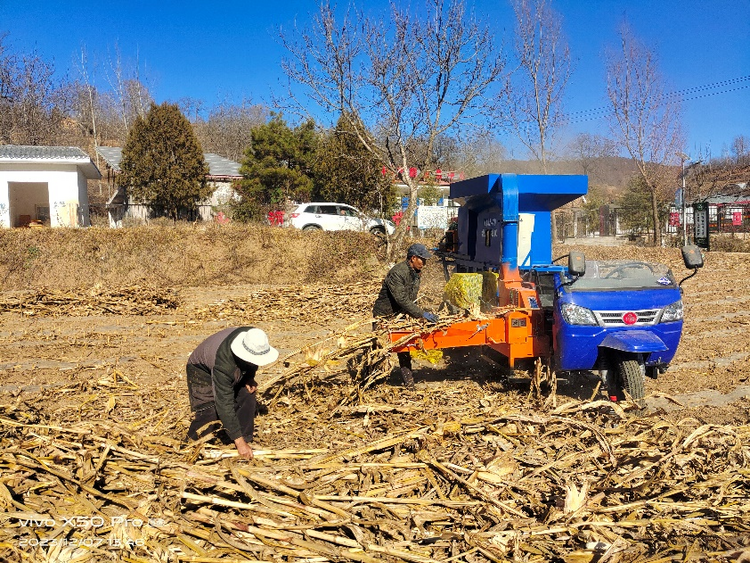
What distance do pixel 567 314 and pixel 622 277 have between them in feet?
2.59

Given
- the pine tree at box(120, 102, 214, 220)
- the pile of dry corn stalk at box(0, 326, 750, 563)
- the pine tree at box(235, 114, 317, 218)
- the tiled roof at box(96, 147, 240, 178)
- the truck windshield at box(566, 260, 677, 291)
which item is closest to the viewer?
the pile of dry corn stalk at box(0, 326, 750, 563)

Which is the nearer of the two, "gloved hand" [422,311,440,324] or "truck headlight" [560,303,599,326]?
"truck headlight" [560,303,599,326]

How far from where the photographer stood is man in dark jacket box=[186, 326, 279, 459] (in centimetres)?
447

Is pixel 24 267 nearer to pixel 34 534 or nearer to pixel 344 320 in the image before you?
pixel 344 320

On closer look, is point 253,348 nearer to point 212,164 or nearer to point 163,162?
point 163,162

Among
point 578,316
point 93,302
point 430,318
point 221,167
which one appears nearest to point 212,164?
point 221,167

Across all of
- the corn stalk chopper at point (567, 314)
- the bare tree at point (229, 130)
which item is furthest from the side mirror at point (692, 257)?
the bare tree at point (229, 130)

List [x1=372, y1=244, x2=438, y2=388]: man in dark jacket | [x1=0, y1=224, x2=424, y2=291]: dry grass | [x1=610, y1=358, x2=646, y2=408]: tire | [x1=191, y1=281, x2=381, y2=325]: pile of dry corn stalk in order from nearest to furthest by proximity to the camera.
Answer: [x1=610, y1=358, x2=646, y2=408]: tire → [x1=372, y1=244, x2=438, y2=388]: man in dark jacket → [x1=191, y1=281, x2=381, y2=325]: pile of dry corn stalk → [x1=0, y1=224, x2=424, y2=291]: dry grass

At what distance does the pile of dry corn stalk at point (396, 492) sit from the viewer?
3436 mm

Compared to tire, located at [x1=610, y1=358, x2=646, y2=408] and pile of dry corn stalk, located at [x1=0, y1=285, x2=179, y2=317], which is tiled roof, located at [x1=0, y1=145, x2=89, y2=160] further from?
tire, located at [x1=610, y1=358, x2=646, y2=408]

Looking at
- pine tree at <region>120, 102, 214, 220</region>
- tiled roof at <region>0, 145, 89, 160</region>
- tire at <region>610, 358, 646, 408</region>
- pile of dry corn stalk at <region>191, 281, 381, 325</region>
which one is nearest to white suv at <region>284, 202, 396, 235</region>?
pine tree at <region>120, 102, 214, 220</region>

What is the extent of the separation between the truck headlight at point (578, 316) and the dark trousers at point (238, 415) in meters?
3.19

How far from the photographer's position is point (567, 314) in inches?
244

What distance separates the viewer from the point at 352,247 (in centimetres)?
1956
